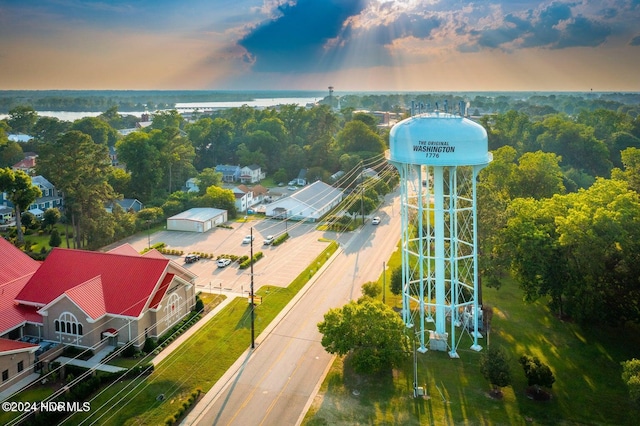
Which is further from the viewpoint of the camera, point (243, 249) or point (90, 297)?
point (243, 249)

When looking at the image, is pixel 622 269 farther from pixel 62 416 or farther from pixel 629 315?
pixel 62 416

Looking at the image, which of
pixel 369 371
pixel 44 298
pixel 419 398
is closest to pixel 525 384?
pixel 419 398

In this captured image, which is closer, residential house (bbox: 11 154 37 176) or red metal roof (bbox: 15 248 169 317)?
red metal roof (bbox: 15 248 169 317)

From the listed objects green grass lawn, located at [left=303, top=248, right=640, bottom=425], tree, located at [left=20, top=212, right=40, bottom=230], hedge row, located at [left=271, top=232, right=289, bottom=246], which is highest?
tree, located at [left=20, top=212, right=40, bottom=230]

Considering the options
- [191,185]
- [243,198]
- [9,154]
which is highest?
[9,154]

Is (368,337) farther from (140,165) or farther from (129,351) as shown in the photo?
(140,165)

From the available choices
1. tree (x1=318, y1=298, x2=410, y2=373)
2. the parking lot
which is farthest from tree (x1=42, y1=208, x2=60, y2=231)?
tree (x1=318, y1=298, x2=410, y2=373)

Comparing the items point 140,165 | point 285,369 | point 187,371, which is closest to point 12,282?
point 187,371

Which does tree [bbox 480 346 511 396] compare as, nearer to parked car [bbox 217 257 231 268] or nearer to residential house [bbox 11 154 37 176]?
parked car [bbox 217 257 231 268]
